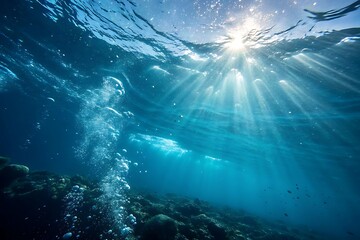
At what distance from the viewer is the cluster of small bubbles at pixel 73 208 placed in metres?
10.4

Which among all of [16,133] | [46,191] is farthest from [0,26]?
[16,133]

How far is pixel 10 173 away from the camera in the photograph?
13.3 m

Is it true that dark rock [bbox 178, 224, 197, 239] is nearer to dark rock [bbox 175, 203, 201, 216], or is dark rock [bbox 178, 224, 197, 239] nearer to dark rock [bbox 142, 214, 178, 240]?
dark rock [bbox 142, 214, 178, 240]

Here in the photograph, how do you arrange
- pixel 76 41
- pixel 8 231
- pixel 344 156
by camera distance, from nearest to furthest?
1. pixel 8 231
2. pixel 76 41
3. pixel 344 156

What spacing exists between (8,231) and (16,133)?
100007 millimetres

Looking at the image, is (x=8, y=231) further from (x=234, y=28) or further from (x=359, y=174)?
(x=359, y=174)

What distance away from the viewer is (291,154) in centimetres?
3225

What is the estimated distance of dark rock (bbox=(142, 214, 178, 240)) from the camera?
961 cm

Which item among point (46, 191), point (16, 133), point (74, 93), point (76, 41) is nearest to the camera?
point (46, 191)

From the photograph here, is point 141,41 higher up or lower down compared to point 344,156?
lower down

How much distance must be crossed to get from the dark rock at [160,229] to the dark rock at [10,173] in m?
9.43

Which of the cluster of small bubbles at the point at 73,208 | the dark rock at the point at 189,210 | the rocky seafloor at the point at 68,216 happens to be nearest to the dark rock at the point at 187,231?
the rocky seafloor at the point at 68,216

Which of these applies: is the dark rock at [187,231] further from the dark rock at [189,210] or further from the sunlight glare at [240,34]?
the sunlight glare at [240,34]

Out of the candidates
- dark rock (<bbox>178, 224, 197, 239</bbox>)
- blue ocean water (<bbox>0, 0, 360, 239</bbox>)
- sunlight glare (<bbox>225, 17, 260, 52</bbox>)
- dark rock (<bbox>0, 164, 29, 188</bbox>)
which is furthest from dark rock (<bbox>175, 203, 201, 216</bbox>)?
sunlight glare (<bbox>225, 17, 260, 52</bbox>)
